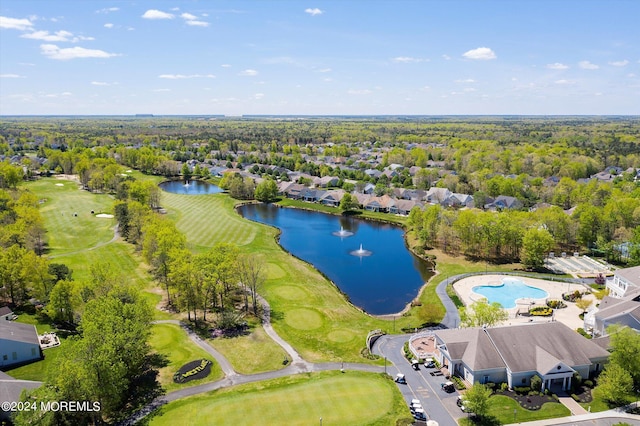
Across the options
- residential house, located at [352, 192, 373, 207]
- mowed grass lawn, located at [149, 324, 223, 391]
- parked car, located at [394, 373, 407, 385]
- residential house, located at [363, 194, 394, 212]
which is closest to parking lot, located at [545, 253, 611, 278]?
parked car, located at [394, 373, 407, 385]

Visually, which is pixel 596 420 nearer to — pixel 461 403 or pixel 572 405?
pixel 572 405

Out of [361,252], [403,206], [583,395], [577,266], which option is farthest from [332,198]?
[583,395]

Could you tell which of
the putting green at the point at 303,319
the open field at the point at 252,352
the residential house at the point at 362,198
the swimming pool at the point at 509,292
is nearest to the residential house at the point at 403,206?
the residential house at the point at 362,198

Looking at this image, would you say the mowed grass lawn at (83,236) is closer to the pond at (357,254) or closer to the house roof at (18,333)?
the house roof at (18,333)

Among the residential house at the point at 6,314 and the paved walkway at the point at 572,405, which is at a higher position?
the residential house at the point at 6,314

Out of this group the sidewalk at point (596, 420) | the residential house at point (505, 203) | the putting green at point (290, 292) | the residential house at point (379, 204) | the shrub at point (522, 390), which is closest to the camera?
the sidewalk at point (596, 420)
